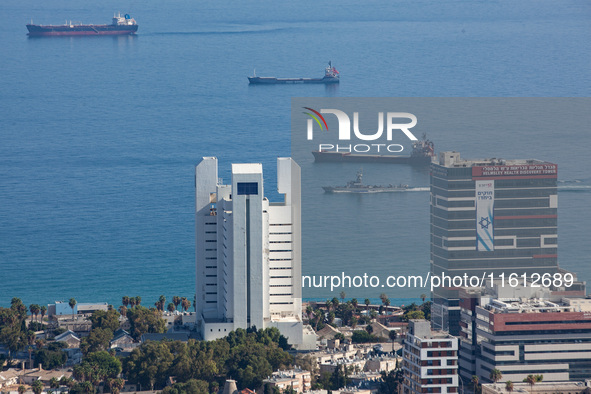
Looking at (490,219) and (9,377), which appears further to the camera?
(490,219)

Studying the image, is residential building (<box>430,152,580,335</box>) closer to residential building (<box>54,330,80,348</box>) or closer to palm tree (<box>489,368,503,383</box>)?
palm tree (<box>489,368,503,383</box>)

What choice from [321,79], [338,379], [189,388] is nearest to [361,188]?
[338,379]

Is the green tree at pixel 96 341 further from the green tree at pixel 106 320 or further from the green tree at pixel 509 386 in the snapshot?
the green tree at pixel 509 386

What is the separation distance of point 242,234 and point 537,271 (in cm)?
2018

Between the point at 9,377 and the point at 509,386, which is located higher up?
the point at 509,386

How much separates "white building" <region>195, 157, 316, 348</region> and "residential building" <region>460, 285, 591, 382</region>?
1141 centimetres

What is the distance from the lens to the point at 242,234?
83188mm

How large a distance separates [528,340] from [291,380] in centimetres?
1285

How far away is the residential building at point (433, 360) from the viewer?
227 feet

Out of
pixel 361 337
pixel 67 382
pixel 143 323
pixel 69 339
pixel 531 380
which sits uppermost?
pixel 143 323

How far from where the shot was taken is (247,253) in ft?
274

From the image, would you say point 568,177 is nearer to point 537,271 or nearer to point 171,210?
point 537,271

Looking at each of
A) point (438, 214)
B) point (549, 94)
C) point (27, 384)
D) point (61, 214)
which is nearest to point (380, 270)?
point (438, 214)

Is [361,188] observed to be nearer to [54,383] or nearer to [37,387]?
[54,383]
